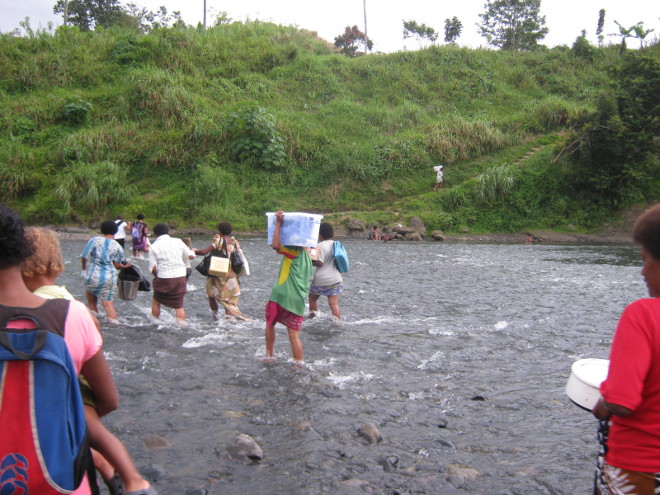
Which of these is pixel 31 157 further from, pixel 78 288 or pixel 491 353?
pixel 491 353

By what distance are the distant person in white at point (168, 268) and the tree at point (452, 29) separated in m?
44.9

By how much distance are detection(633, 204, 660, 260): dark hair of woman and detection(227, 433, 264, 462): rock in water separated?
336cm

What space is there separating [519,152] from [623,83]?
278 inches

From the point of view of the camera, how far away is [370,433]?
200 inches

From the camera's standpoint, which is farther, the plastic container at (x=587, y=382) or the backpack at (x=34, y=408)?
the plastic container at (x=587, y=382)

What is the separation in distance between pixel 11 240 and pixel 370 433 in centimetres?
364

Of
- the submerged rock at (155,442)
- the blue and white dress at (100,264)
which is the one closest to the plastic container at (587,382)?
the submerged rock at (155,442)

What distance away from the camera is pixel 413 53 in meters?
43.3

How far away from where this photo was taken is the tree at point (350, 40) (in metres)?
54.0

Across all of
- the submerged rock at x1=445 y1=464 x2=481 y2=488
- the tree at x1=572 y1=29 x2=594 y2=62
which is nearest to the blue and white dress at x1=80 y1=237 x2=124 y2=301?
the submerged rock at x1=445 y1=464 x2=481 y2=488

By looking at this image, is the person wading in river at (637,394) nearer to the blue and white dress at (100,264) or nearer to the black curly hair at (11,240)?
the black curly hair at (11,240)

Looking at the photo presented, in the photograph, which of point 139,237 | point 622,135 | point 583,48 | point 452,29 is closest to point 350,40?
point 452,29

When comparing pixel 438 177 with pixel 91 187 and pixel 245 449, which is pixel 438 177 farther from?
pixel 245 449

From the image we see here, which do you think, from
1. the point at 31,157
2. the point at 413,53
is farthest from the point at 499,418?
the point at 413,53
